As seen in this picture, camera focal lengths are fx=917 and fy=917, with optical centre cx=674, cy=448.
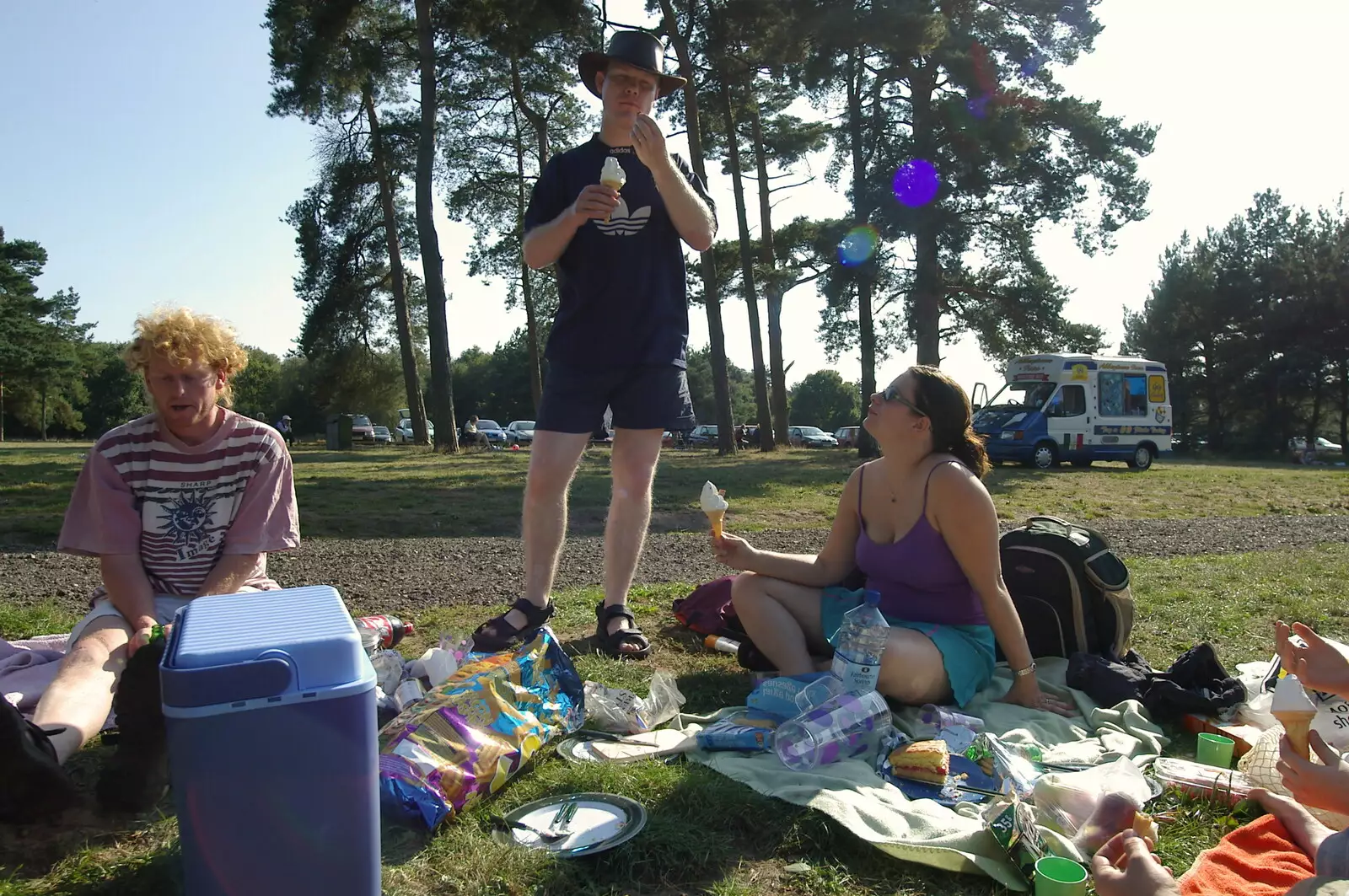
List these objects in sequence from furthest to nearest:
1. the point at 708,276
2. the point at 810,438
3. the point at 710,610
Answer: the point at 810,438 → the point at 708,276 → the point at 710,610

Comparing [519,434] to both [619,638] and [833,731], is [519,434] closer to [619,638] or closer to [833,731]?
[619,638]

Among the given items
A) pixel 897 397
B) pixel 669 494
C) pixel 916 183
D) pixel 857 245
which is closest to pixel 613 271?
pixel 897 397

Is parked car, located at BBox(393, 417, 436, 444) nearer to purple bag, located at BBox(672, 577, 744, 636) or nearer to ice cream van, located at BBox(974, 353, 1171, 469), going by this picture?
ice cream van, located at BBox(974, 353, 1171, 469)

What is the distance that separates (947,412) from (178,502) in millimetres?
2481

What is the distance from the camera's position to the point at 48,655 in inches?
127

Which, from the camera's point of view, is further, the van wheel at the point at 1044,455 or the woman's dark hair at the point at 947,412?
the van wheel at the point at 1044,455

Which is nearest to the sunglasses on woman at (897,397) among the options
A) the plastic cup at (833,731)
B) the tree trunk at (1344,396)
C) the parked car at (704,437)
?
the plastic cup at (833,731)

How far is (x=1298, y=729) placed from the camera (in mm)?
2084

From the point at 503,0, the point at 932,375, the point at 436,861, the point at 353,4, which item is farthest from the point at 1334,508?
the point at 353,4

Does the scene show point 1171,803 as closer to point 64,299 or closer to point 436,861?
point 436,861

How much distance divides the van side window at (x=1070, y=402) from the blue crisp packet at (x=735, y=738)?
18.5m

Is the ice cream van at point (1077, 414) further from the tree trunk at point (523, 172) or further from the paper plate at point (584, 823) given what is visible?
the paper plate at point (584, 823)

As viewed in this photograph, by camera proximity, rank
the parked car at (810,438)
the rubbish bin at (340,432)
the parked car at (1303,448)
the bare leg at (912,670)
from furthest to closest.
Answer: the parked car at (810,438), the parked car at (1303,448), the rubbish bin at (340,432), the bare leg at (912,670)

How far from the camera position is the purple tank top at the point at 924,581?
10.2 ft
